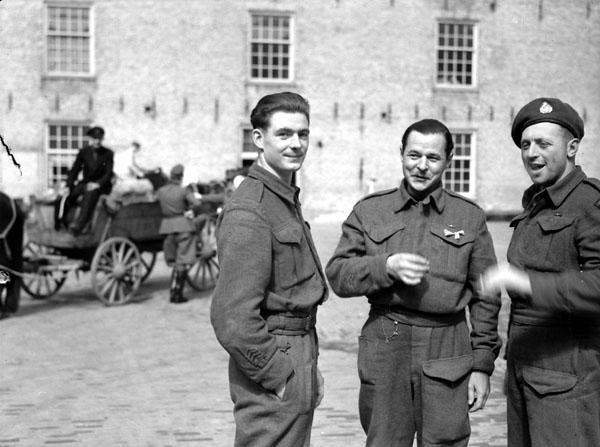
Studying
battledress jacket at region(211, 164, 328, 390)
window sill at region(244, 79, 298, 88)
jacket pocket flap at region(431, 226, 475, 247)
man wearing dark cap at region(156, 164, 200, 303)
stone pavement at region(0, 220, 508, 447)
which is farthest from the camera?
window sill at region(244, 79, 298, 88)

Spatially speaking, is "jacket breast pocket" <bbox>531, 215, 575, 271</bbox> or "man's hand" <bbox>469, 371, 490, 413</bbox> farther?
"man's hand" <bbox>469, 371, 490, 413</bbox>

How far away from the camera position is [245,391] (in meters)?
3.32

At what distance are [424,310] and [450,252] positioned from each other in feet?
0.84

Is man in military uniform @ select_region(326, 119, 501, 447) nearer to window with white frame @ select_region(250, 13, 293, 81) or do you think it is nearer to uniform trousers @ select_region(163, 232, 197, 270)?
uniform trousers @ select_region(163, 232, 197, 270)

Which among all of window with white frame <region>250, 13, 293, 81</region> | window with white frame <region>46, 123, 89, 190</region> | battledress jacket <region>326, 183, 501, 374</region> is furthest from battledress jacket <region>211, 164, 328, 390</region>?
window with white frame <region>250, 13, 293, 81</region>

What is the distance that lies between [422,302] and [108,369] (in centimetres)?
501

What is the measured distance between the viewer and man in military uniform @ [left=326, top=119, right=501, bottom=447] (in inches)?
141

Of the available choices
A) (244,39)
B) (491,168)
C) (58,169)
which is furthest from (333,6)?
(58,169)

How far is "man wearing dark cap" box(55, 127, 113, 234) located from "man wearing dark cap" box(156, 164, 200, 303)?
794mm

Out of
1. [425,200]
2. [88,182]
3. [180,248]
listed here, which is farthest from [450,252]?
[180,248]

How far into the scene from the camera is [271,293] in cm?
331

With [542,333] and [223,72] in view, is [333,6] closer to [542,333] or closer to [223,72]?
[223,72]

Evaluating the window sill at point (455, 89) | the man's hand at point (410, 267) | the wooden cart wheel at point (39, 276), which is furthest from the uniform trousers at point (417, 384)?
the window sill at point (455, 89)

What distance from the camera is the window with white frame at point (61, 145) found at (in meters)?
23.8
